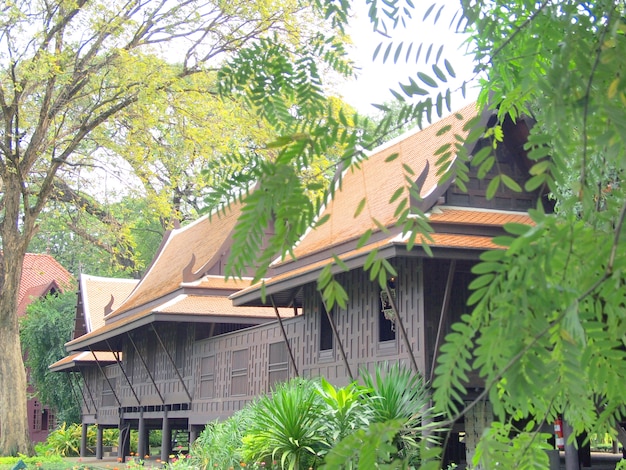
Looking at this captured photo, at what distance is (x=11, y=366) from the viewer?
2272cm

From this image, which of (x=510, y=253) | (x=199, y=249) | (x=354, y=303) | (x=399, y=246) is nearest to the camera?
(x=510, y=253)

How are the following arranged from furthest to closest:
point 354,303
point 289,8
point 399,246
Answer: point 289,8, point 354,303, point 399,246

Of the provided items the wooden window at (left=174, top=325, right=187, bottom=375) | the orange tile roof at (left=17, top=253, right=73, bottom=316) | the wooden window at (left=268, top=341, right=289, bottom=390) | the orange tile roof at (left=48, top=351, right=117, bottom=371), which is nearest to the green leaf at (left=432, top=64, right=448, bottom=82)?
the wooden window at (left=268, top=341, right=289, bottom=390)

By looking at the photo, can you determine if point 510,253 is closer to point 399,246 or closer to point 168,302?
point 399,246

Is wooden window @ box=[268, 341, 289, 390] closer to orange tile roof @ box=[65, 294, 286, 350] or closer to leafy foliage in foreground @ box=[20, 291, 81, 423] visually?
orange tile roof @ box=[65, 294, 286, 350]

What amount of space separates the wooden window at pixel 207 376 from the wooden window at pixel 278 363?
9.00 ft

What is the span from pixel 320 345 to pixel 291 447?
167 inches

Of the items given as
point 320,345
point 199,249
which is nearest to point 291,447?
point 320,345

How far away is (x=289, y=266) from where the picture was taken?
16312mm

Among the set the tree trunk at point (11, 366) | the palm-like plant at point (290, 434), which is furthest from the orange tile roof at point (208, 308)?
the palm-like plant at point (290, 434)

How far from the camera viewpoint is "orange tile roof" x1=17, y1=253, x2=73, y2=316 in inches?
1905

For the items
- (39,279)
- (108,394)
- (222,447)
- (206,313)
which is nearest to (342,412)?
(222,447)

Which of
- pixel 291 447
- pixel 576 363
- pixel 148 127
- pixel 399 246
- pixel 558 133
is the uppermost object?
pixel 148 127

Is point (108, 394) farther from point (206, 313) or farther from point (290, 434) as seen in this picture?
point (290, 434)
